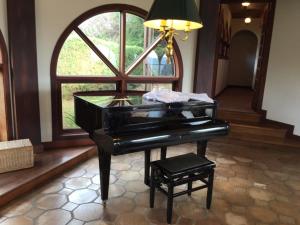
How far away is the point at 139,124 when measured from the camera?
2148 millimetres

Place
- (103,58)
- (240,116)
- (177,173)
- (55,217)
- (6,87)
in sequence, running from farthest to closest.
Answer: (240,116) < (103,58) < (6,87) < (55,217) < (177,173)

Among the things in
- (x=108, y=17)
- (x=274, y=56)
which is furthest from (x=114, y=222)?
(x=274, y=56)

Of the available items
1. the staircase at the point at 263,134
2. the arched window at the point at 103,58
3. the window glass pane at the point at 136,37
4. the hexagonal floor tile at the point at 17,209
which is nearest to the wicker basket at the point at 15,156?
the hexagonal floor tile at the point at 17,209

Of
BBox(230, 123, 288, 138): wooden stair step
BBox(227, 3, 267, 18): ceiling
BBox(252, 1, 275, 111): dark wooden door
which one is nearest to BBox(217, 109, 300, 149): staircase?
BBox(230, 123, 288, 138): wooden stair step

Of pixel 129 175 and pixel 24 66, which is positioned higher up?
pixel 24 66

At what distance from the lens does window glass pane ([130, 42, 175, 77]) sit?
391 centimetres

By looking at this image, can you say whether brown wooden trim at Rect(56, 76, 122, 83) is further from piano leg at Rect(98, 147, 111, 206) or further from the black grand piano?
piano leg at Rect(98, 147, 111, 206)

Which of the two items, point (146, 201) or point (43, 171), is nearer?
point (146, 201)

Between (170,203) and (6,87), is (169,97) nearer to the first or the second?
(170,203)

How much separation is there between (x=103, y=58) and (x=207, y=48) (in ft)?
5.55

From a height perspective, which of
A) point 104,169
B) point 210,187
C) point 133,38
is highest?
point 133,38

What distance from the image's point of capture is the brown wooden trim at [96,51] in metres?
3.36

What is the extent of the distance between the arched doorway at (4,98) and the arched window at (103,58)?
54 centimetres

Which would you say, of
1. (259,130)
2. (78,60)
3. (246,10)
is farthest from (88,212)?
(246,10)
